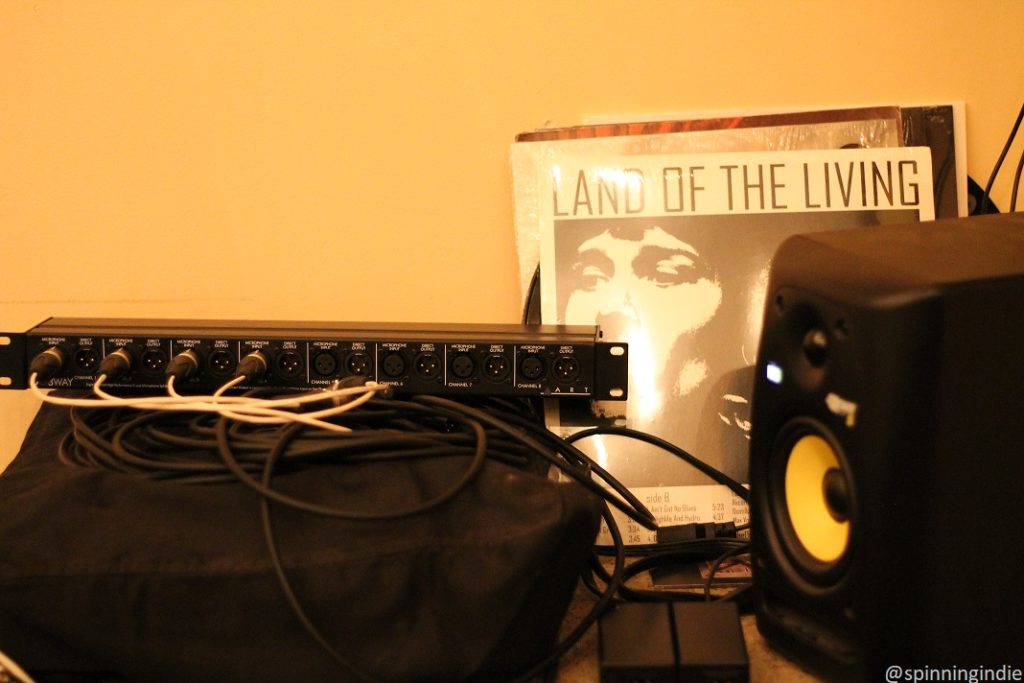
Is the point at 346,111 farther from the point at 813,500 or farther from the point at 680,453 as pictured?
the point at 813,500

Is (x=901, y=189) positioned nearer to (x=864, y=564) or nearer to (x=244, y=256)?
(x=864, y=564)

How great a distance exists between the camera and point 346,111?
2.89ft

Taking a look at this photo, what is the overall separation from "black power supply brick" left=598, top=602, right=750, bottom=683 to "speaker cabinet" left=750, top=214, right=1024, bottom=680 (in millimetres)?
51

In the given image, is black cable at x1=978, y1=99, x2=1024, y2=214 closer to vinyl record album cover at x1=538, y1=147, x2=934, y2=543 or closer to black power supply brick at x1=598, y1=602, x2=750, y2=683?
vinyl record album cover at x1=538, y1=147, x2=934, y2=543

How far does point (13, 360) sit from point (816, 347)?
0.64 metres

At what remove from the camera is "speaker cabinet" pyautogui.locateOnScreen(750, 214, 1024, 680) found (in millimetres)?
449

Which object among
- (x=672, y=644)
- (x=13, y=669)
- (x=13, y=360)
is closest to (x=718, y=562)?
(x=672, y=644)

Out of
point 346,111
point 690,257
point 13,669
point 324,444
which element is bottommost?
point 13,669

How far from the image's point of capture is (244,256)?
2.98 ft

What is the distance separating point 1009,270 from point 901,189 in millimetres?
364

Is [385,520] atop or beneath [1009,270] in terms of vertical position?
beneath

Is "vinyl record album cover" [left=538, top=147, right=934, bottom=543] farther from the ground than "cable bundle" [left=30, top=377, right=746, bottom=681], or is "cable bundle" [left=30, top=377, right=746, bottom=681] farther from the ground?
"vinyl record album cover" [left=538, top=147, right=934, bottom=543]

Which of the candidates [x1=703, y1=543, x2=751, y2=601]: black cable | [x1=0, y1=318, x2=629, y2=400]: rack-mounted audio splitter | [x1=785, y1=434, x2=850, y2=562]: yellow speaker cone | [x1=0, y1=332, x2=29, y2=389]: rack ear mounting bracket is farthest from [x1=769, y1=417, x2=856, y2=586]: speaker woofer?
[x1=0, y1=332, x2=29, y2=389]: rack ear mounting bracket

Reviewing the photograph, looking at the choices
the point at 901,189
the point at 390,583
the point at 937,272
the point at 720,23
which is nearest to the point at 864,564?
the point at 937,272
